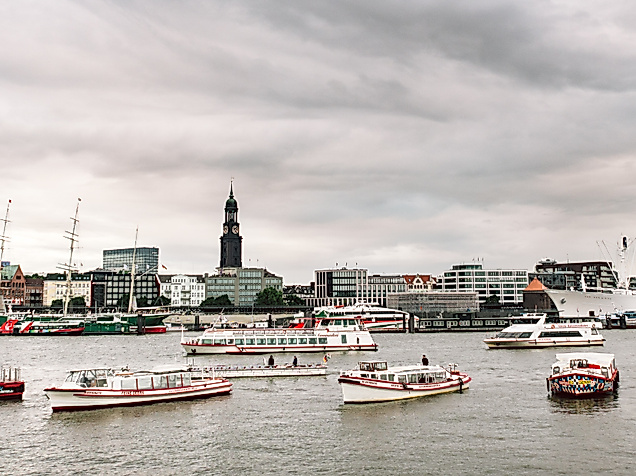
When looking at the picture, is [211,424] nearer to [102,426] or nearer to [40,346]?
[102,426]

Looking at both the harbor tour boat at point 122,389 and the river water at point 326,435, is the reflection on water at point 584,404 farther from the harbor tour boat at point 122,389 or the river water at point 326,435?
the harbor tour boat at point 122,389

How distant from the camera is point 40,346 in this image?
131 meters

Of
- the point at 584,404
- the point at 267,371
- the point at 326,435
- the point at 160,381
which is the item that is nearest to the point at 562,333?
the point at 267,371

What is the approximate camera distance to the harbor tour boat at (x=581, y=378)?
55188mm

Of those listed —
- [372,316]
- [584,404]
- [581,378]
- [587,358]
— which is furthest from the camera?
[372,316]

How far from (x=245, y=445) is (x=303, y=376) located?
102ft

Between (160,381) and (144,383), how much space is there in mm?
1329

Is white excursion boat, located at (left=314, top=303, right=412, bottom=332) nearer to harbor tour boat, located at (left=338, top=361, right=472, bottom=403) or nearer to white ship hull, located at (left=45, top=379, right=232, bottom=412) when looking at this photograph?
harbor tour boat, located at (left=338, top=361, right=472, bottom=403)

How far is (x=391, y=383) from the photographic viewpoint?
5359 centimetres

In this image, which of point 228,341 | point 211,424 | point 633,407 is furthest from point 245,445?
point 228,341

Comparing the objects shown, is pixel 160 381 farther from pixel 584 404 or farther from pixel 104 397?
pixel 584 404

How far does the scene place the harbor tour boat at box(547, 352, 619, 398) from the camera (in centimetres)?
5519

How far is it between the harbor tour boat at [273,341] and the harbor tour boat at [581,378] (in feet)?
167

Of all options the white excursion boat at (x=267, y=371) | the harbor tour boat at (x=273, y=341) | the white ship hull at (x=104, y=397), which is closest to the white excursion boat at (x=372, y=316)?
the harbor tour boat at (x=273, y=341)
